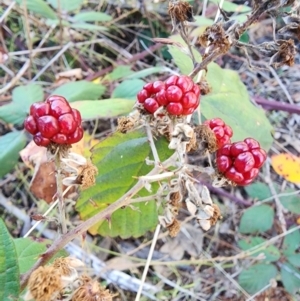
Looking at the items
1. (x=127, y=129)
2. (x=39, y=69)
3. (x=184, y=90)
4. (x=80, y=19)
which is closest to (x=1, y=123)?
(x=39, y=69)

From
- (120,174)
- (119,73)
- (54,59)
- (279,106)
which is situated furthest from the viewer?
(54,59)

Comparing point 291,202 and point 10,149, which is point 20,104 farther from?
point 291,202

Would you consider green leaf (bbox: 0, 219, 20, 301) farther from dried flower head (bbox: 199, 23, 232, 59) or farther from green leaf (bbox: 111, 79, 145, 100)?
green leaf (bbox: 111, 79, 145, 100)

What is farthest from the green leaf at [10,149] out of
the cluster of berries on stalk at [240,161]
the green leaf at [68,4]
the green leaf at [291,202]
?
the green leaf at [291,202]

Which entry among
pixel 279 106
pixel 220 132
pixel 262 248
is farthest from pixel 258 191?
pixel 220 132

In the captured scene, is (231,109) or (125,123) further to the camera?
(231,109)

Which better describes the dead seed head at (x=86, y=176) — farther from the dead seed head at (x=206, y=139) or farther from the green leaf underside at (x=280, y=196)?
the green leaf underside at (x=280, y=196)
